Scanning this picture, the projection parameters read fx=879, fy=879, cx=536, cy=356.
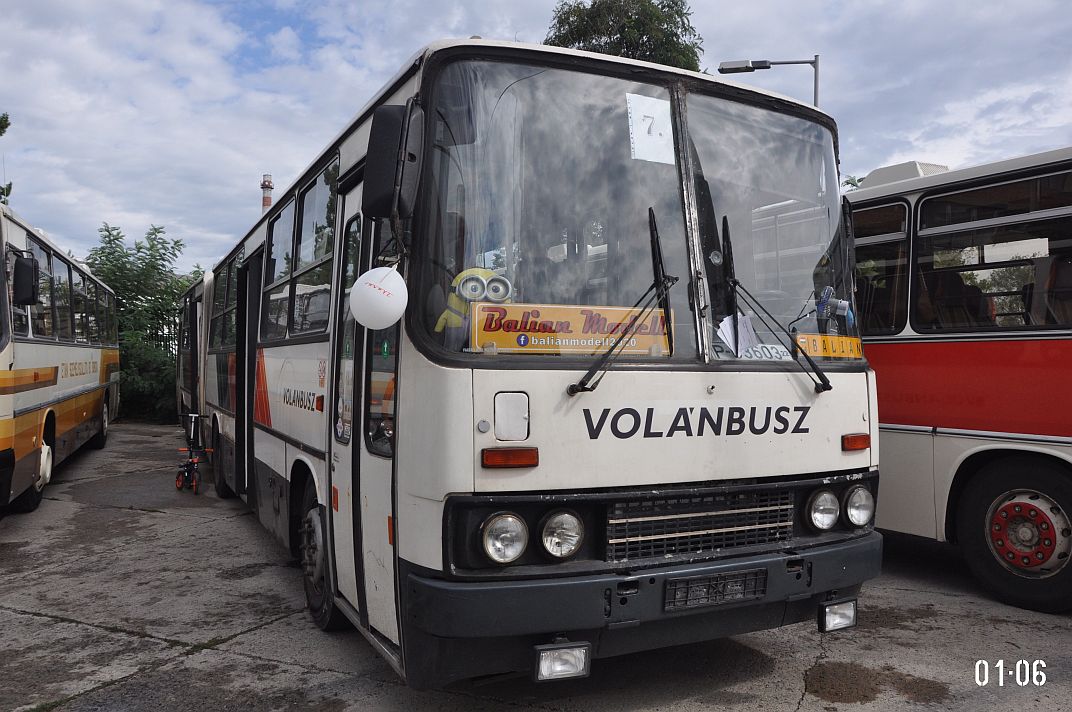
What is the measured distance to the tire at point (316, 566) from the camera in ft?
16.4

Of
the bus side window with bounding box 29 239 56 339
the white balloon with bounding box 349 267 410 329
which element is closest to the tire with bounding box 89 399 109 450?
the bus side window with bounding box 29 239 56 339

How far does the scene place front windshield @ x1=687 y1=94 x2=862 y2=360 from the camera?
3.96 m

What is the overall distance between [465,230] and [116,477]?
1053 cm

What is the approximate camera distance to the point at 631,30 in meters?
20.7

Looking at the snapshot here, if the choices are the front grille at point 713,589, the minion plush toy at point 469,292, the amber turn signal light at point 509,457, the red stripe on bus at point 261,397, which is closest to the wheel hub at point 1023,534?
the front grille at point 713,589

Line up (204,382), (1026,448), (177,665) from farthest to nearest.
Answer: (204,382)
(1026,448)
(177,665)

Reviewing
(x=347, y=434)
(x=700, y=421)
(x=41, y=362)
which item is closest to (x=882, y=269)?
(x=700, y=421)

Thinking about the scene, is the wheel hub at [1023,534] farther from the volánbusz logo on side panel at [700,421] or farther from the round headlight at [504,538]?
the round headlight at [504,538]

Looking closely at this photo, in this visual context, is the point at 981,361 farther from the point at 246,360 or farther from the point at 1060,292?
the point at 246,360

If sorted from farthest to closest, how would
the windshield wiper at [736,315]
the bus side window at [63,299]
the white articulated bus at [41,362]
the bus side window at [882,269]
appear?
the bus side window at [63,299]
the white articulated bus at [41,362]
the bus side window at [882,269]
the windshield wiper at [736,315]

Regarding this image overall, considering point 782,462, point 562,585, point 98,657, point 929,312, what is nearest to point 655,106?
point 782,462

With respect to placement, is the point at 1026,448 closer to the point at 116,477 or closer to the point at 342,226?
the point at 342,226

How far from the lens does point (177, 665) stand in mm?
4785

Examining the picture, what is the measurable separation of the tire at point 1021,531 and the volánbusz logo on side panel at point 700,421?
2455 millimetres
